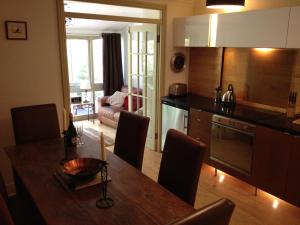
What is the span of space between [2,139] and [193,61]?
9.04 ft

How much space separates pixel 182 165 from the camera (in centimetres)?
172

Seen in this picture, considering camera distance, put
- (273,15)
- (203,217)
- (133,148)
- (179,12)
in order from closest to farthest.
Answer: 1. (203,217)
2. (133,148)
3. (273,15)
4. (179,12)

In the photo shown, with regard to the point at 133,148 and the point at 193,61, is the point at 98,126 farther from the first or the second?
the point at 133,148

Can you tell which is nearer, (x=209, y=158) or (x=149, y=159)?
(x=209, y=158)

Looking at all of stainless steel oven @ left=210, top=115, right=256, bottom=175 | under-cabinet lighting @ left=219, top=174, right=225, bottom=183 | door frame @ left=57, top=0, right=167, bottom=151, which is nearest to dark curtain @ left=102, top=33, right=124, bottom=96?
door frame @ left=57, top=0, right=167, bottom=151

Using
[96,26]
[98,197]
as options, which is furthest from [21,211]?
[96,26]

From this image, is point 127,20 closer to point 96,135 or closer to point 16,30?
point 16,30

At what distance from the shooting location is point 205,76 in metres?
3.90

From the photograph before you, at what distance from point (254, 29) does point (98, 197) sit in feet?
7.67

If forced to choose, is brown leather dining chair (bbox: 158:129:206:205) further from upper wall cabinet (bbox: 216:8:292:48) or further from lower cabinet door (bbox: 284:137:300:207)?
upper wall cabinet (bbox: 216:8:292:48)

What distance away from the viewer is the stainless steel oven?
9.38 ft

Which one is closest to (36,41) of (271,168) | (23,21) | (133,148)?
(23,21)

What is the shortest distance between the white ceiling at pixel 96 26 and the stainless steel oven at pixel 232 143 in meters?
3.49

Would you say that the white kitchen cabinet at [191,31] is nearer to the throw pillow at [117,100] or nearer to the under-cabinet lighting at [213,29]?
the under-cabinet lighting at [213,29]
